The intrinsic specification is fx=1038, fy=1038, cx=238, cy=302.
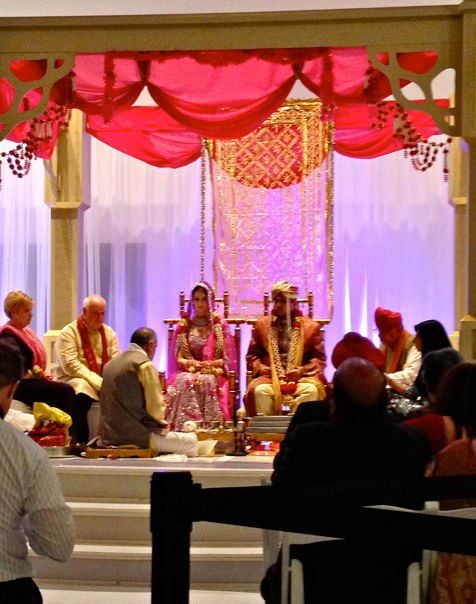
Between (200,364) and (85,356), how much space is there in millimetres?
920

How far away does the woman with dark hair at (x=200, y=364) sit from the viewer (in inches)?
314

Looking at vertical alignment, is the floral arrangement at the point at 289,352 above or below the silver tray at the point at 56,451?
above

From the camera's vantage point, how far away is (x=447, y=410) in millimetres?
3367

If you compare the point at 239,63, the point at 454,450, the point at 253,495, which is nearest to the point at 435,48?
the point at 239,63

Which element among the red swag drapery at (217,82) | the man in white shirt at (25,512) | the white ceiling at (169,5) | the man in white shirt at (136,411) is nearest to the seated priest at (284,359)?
the man in white shirt at (136,411)

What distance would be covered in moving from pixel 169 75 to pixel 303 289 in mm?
2465

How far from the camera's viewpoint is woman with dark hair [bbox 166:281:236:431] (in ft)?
26.2

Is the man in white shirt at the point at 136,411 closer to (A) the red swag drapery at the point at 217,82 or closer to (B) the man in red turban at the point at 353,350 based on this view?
(B) the man in red turban at the point at 353,350

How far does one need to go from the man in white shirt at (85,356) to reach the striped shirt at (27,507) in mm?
5164

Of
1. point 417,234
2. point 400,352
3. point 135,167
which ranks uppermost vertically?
point 135,167

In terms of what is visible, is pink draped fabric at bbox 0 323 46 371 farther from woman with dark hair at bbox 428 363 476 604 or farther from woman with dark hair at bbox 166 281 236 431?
woman with dark hair at bbox 428 363 476 604

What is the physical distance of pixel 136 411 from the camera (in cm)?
718

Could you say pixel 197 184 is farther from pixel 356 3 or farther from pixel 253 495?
pixel 253 495

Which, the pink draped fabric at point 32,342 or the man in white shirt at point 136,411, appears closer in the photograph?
the man in white shirt at point 136,411
